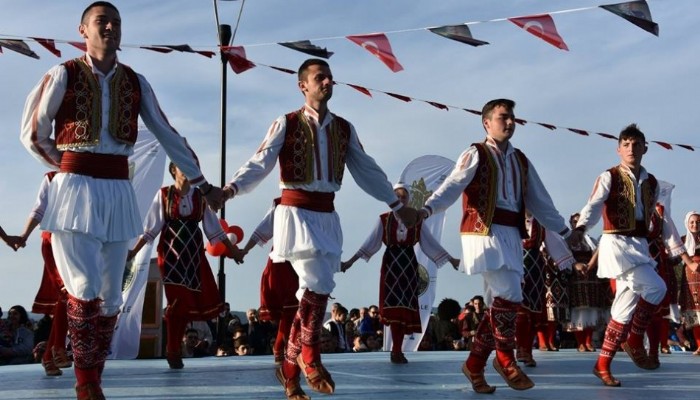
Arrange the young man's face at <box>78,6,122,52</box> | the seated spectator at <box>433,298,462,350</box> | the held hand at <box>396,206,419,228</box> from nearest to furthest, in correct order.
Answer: the young man's face at <box>78,6,122,52</box>
the held hand at <box>396,206,419,228</box>
the seated spectator at <box>433,298,462,350</box>


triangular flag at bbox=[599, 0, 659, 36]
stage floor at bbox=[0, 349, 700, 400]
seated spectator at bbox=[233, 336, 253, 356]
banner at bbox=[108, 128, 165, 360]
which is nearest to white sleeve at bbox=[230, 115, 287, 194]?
stage floor at bbox=[0, 349, 700, 400]

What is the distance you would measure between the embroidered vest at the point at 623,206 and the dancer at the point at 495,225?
0.94m

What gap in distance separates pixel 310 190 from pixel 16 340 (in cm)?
597

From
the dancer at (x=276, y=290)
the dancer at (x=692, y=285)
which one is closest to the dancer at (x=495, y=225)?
the dancer at (x=276, y=290)

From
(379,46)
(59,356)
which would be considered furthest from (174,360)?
(379,46)

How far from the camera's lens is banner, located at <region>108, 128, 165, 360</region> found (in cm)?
983

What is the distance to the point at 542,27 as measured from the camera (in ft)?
30.4

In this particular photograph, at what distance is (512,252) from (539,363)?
9.07ft

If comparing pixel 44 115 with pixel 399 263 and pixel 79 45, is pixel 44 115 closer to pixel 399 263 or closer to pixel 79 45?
pixel 399 263

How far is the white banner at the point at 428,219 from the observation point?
11.2m

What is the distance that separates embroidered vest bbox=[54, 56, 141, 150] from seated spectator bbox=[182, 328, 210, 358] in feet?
21.6

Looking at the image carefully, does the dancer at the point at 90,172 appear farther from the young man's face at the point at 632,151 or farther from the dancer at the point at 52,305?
the young man's face at the point at 632,151

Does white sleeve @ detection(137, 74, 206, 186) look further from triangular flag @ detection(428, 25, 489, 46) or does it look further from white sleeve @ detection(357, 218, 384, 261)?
triangular flag @ detection(428, 25, 489, 46)

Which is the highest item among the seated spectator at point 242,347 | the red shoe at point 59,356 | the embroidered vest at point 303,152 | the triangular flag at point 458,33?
the triangular flag at point 458,33
